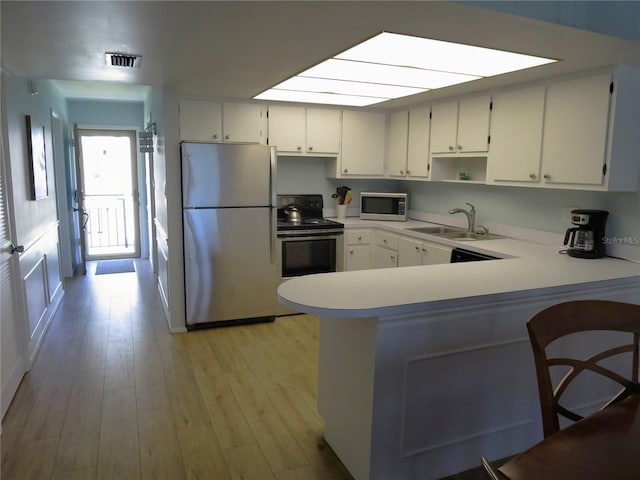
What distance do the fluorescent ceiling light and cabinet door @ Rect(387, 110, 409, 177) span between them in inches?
29.3

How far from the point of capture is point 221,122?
14.8 ft

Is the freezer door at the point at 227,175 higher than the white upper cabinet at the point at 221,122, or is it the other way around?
the white upper cabinet at the point at 221,122

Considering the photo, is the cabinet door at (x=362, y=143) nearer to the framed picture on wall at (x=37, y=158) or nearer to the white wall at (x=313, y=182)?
the white wall at (x=313, y=182)

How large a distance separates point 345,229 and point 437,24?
9.49 ft

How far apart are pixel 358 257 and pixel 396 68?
2.35m

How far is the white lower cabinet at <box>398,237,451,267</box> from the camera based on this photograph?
3959mm

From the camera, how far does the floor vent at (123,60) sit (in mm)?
2775

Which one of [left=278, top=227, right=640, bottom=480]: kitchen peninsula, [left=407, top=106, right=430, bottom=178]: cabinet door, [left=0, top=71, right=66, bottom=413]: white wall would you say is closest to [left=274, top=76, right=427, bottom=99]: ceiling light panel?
[left=407, top=106, right=430, bottom=178]: cabinet door

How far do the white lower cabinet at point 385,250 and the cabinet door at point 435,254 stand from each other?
0.49m

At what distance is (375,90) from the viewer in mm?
3857

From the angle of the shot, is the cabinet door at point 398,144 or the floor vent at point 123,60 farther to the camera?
the cabinet door at point 398,144

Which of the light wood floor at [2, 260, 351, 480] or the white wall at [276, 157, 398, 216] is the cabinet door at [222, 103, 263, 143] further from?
the light wood floor at [2, 260, 351, 480]

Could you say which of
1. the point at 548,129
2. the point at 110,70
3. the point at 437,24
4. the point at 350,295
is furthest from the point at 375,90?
the point at 350,295

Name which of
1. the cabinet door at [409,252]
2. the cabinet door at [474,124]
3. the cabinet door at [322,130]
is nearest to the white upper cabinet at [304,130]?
the cabinet door at [322,130]
